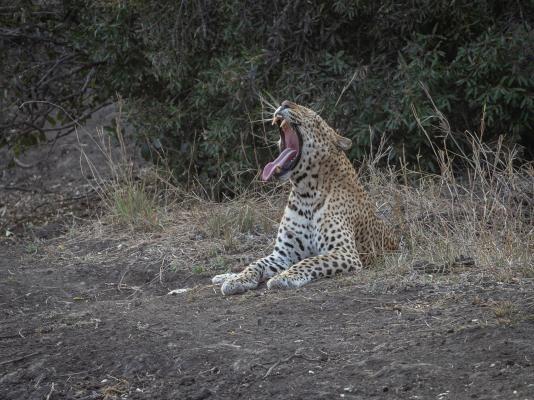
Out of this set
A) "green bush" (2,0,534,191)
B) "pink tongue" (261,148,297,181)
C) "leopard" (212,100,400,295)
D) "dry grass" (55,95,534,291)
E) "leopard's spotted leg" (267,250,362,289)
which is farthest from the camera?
"green bush" (2,0,534,191)

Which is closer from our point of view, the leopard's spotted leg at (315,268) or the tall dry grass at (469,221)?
the tall dry grass at (469,221)

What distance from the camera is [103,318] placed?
23.0 feet

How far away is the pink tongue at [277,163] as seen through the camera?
7828 millimetres

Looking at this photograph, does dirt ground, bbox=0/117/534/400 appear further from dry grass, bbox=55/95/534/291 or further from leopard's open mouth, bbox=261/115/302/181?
leopard's open mouth, bbox=261/115/302/181

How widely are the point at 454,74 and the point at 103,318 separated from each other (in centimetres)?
455

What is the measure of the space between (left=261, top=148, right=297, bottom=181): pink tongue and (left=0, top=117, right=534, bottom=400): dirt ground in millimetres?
906

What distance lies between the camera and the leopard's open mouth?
7.89 metres

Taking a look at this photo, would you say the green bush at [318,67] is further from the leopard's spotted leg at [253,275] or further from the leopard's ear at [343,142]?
the leopard's spotted leg at [253,275]

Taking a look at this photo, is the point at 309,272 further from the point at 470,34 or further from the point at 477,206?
the point at 470,34

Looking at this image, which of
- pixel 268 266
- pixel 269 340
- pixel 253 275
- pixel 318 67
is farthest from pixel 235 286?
pixel 318 67

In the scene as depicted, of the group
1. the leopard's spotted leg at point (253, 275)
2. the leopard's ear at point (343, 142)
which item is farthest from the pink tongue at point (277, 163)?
the leopard's spotted leg at point (253, 275)

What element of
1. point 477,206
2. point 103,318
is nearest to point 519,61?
point 477,206

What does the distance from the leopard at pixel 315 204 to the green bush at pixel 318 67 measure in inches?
56.3

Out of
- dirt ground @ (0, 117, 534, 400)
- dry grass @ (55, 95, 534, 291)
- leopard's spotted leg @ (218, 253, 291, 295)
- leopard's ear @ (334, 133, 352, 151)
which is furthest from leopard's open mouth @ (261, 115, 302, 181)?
dirt ground @ (0, 117, 534, 400)
